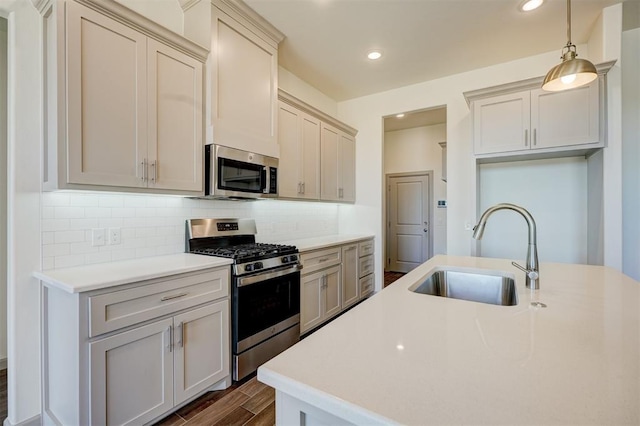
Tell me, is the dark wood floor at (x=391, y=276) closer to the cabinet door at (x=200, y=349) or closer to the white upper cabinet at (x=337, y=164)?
the white upper cabinet at (x=337, y=164)

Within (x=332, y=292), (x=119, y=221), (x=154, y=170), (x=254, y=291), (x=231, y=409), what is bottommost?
(x=231, y=409)

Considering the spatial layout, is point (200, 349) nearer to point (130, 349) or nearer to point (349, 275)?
point (130, 349)

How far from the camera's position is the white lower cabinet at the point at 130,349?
149 centimetres

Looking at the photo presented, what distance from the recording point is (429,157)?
580 cm

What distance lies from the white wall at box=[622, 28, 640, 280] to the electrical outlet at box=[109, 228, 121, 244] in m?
4.16

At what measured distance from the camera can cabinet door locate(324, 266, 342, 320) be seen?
3.27 m

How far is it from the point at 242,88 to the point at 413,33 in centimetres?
168

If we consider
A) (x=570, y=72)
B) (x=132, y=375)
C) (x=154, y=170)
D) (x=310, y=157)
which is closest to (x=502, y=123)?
(x=570, y=72)

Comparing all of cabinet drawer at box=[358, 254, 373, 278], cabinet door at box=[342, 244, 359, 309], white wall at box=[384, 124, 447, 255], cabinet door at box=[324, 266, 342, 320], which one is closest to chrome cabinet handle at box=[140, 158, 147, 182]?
cabinet door at box=[324, 266, 342, 320]

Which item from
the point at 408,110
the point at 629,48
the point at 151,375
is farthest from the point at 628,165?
the point at 151,375

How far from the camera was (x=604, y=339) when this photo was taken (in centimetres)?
87

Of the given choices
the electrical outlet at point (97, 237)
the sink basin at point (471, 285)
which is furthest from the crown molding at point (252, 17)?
the sink basin at point (471, 285)

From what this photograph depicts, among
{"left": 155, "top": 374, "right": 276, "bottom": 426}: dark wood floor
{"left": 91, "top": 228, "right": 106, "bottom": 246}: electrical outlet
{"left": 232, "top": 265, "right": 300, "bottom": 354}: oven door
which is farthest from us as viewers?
{"left": 232, "top": 265, "right": 300, "bottom": 354}: oven door

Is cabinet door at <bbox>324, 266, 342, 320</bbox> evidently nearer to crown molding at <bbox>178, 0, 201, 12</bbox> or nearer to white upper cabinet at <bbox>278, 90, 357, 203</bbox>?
white upper cabinet at <bbox>278, 90, 357, 203</bbox>
